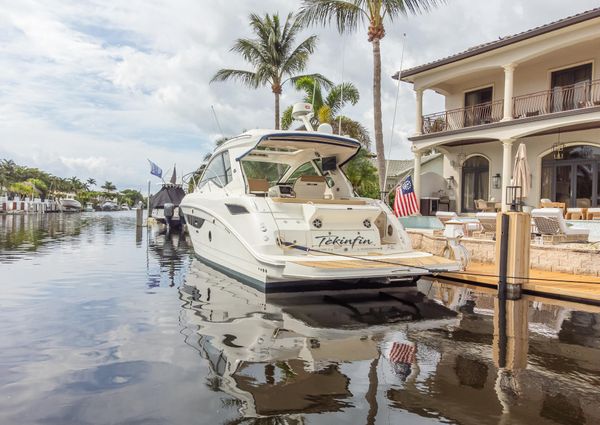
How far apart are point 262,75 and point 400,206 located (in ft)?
42.5

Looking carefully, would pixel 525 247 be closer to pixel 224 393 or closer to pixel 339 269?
pixel 339 269

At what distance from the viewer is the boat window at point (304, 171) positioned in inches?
392

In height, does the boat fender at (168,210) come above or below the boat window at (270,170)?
below

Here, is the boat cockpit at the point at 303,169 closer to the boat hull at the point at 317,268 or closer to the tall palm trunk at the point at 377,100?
the boat hull at the point at 317,268

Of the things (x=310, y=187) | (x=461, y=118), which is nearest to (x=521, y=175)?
(x=310, y=187)

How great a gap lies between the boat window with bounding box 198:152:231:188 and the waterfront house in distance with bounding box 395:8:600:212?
11.0 m

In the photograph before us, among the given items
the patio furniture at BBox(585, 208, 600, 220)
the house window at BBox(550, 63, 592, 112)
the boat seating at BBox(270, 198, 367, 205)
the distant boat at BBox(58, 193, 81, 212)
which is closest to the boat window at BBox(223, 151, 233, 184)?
the boat seating at BBox(270, 198, 367, 205)

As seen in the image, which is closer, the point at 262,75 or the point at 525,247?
the point at 525,247

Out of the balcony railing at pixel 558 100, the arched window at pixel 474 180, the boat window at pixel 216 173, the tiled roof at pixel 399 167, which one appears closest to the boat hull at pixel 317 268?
the boat window at pixel 216 173

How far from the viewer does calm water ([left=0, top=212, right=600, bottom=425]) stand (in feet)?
10.8

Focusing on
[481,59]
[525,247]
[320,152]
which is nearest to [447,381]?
[525,247]

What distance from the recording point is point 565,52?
16.3 m

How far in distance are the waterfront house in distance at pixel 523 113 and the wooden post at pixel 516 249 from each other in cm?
935

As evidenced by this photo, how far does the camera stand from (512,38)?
15703mm
